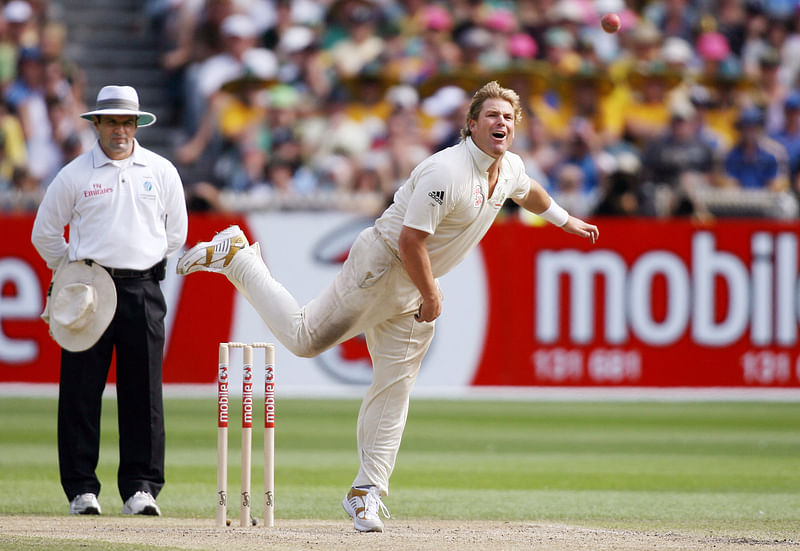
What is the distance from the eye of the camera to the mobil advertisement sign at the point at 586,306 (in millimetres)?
14367

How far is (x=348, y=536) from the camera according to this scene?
688 centimetres

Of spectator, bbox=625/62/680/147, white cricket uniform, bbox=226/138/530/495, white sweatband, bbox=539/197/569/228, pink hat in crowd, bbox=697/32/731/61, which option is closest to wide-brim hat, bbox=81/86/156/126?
white cricket uniform, bbox=226/138/530/495

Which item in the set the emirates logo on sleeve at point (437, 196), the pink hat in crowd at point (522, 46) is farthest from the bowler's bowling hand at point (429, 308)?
the pink hat in crowd at point (522, 46)

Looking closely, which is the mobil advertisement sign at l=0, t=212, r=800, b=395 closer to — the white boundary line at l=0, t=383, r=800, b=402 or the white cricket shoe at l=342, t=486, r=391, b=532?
the white boundary line at l=0, t=383, r=800, b=402

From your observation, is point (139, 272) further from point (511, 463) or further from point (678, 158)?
point (678, 158)

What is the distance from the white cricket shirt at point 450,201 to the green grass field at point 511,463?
65.2 inches

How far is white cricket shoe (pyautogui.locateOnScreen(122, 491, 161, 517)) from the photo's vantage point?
7.71 metres

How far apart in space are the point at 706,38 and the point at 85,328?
14.2 m

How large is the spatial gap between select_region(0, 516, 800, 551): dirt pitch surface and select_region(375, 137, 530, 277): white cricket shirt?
140cm

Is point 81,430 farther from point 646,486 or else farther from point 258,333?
point 258,333

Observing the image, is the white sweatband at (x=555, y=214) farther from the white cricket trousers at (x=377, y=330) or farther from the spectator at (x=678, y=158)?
the spectator at (x=678, y=158)

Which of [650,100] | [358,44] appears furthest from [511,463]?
[358,44]

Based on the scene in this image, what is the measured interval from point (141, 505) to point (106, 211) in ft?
5.43

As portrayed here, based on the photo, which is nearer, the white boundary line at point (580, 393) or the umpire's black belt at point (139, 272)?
the umpire's black belt at point (139, 272)
